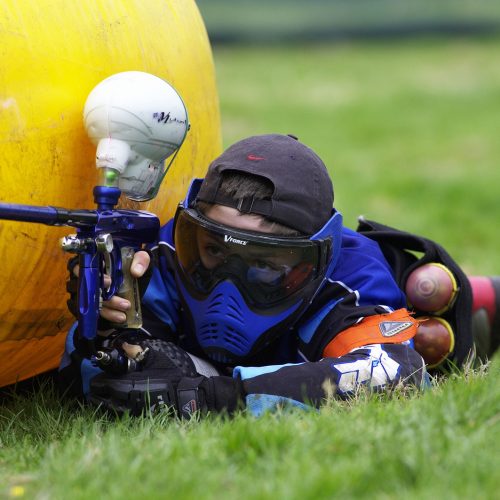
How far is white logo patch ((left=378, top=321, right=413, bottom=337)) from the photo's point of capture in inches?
151

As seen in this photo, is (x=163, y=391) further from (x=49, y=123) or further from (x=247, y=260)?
(x=49, y=123)

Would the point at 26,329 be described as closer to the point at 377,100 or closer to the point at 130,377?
the point at 130,377

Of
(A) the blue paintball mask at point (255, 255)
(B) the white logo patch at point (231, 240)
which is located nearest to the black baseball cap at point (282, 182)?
(A) the blue paintball mask at point (255, 255)

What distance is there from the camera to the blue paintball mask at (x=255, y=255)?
364cm

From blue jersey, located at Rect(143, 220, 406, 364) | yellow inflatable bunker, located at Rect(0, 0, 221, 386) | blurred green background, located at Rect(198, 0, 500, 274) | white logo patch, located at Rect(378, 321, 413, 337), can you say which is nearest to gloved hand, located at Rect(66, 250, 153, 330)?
yellow inflatable bunker, located at Rect(0, 0, 221, 386)

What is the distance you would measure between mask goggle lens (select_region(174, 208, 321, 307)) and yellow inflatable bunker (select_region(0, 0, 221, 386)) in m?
0.42

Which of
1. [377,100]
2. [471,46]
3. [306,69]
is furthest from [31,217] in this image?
[471,46]

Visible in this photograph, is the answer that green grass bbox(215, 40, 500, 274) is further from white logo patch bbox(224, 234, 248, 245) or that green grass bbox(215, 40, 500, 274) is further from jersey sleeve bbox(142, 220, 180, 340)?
white logo patch bbox(224, 234, 248, 245)

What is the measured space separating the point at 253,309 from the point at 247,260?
21 centimetres

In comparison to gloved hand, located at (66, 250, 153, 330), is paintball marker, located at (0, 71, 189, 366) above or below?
above

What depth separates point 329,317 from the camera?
3951 mm

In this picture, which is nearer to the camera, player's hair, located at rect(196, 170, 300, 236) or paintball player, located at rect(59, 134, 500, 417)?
paintball player, located at rect(59, 134, 500, 417)

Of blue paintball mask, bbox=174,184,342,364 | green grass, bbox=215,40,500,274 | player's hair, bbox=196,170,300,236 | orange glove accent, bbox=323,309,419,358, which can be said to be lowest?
orange glove accent, bbox=323,309,419,358

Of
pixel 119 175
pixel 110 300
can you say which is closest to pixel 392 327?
pixel 110 300
